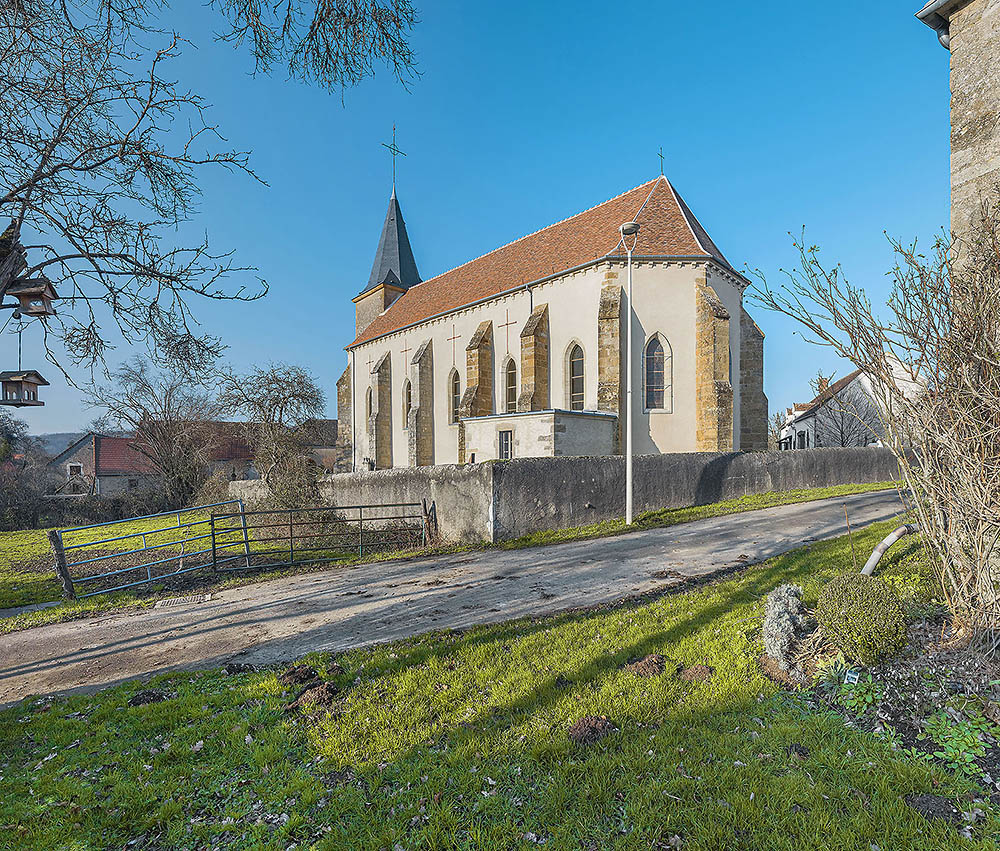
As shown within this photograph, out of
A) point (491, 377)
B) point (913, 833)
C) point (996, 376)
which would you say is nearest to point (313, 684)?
point (913, 833)

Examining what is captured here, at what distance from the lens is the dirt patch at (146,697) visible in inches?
172

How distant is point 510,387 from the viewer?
22094mm

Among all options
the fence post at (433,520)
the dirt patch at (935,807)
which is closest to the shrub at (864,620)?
the dirt patch at (935,807)

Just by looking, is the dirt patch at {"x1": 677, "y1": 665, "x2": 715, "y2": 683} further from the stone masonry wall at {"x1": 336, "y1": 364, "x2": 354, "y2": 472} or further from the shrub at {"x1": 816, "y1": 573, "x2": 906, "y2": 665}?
the stone masonry wall at {"x1": 336, "y1": 364, "x2": 354, "y2": 472}

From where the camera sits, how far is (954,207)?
14.6 feet

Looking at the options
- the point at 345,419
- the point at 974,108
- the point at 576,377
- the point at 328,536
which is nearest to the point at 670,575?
the point at 974,108

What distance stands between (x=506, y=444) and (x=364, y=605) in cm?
1037

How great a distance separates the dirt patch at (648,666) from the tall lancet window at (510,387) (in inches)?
697

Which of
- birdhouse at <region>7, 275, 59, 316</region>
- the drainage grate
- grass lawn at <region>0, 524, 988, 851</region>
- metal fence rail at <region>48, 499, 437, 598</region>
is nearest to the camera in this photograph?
grass lawn at <region>0, 524, 988, 851</region>

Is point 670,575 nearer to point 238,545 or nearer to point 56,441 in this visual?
point 238,545

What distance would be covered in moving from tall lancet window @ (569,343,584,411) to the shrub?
1562cm

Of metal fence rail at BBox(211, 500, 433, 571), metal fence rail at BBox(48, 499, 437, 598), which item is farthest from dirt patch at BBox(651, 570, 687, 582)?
metal fence rail at BBox(211, 500, 433, 571)

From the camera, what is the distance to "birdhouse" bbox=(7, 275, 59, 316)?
14.1ft

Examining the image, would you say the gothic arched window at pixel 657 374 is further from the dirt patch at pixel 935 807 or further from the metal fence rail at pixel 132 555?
the dirt patch at pixel 935 807
